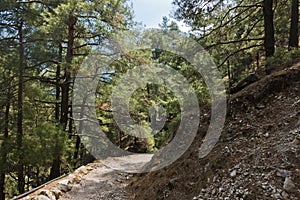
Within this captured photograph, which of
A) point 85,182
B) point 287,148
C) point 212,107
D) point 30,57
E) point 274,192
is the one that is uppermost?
point 30,57

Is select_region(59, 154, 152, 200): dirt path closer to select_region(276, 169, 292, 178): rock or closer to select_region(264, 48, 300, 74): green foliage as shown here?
select_region(276, 169, 292, 178): rock

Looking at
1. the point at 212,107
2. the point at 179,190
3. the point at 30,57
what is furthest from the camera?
the point at 30,57

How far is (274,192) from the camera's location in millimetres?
2539

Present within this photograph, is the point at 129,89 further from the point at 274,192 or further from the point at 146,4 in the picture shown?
the point at 274,192

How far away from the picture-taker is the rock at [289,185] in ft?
8.19

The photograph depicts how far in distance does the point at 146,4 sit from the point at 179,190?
7.07 m

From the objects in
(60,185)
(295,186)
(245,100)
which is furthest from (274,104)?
(60,185)

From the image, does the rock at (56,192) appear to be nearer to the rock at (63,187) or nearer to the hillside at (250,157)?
the rock at (63,187)

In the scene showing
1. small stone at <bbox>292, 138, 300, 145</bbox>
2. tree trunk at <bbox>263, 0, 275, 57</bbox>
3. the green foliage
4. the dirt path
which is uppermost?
tree trunk at <bbox>263, 0, 275, 57</bbox>

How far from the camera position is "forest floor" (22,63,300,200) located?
9.01 feet

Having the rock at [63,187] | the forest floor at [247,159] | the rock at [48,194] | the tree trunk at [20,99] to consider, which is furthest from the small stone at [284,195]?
the tree trunk at [20,99]

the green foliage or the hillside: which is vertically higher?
the green foliage

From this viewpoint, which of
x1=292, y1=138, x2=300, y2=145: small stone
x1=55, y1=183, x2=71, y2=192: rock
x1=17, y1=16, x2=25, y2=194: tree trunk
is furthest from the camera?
x1=17, y1=16, x2=25, y2=194: tree trunk

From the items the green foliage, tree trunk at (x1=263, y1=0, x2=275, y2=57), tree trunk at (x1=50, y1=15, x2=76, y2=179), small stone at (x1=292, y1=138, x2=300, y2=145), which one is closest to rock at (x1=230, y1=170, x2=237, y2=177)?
small stone at (x1=292, y1=138, x2=300, y2=145)
